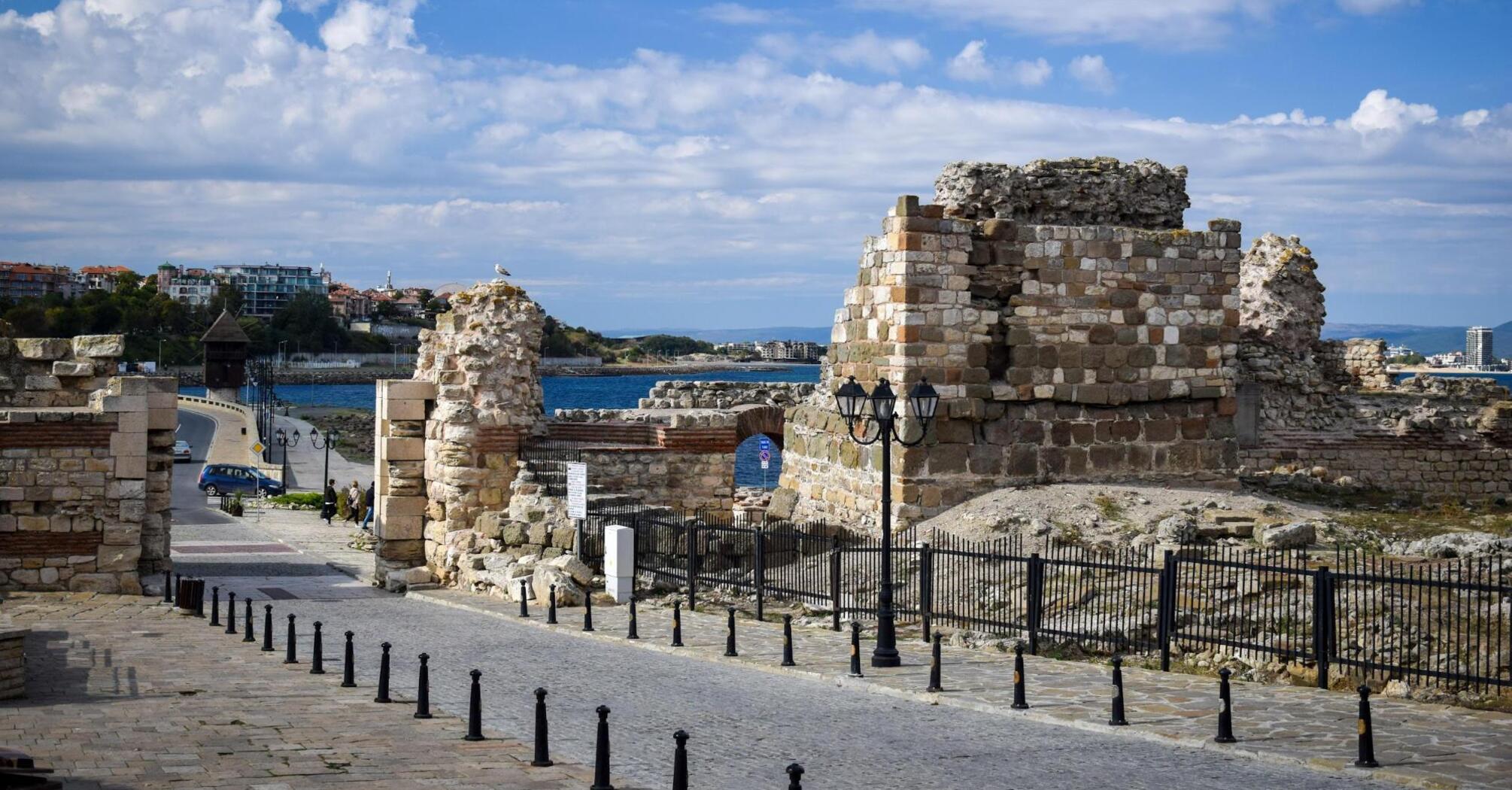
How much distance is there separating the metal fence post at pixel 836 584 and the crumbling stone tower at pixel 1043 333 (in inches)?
98.3

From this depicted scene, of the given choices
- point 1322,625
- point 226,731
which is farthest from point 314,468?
point 1322,625

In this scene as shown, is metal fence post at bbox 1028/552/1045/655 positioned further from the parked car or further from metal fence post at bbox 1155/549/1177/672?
the parked car

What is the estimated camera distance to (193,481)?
52500mm

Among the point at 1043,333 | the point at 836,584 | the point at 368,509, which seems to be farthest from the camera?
the point at 368,509

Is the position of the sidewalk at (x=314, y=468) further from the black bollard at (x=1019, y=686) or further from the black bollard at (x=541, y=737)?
the black bollard at (x=541, y=737)

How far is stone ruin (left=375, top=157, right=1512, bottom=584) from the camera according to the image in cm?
2069

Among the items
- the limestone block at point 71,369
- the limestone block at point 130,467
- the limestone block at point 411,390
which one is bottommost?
the limestone block at point 130,467

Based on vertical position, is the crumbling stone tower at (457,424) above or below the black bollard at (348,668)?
above

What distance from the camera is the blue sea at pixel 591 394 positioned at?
94312 mm

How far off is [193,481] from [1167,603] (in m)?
44.0

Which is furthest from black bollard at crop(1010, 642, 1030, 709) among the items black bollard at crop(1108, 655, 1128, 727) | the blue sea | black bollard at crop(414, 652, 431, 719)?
the blue sea

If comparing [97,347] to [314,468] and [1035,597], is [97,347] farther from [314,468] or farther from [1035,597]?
[314,468]

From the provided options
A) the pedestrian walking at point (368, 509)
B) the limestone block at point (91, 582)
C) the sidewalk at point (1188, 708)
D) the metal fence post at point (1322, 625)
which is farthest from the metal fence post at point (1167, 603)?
the pedestrian walking at point (368, 509)

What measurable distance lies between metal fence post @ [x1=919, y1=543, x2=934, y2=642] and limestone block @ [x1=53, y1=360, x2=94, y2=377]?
14.4 m
